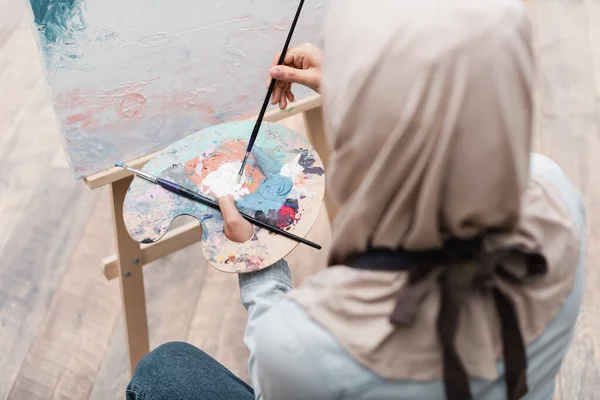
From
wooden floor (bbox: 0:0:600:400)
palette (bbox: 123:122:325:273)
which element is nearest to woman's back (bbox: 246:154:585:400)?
palette (bbox: 123:122:325:273)

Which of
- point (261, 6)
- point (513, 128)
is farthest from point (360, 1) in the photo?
point (261, 6)

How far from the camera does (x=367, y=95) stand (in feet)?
1.66

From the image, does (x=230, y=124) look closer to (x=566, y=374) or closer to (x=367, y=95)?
(x=367, y=95)

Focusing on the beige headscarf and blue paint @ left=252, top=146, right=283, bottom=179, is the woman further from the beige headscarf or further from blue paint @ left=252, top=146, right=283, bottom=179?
blue paint @ left=252, top=146, right=283, bottom=179

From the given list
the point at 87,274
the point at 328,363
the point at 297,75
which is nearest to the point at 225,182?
the point at 297,75

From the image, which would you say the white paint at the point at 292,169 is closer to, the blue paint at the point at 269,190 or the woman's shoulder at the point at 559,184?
the blue paint at the point at 269,190

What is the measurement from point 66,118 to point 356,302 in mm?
653

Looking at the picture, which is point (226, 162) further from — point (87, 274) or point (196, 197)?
point (87, 274)

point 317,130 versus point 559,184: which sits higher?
point 559,184

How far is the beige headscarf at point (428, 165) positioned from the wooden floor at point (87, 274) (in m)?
0.92

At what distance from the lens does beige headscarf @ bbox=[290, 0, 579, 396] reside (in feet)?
1.59

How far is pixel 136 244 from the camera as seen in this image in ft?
3.83

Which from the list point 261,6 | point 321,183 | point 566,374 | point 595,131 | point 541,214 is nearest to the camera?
point 541,214

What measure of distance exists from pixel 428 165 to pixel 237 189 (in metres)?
0.51
